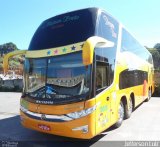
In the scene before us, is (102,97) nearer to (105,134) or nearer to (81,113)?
(81,113)

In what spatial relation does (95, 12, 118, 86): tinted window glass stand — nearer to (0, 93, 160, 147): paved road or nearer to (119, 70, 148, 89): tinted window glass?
(119, 70, 148, 89): tinted window glass

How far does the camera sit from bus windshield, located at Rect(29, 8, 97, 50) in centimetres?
641

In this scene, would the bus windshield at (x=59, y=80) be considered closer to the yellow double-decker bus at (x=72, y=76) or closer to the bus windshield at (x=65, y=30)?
the yellow double-decker bus at (x=72, y=76)

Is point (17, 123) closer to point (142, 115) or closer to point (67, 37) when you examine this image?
point (67, 37)

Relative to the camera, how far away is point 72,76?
6.14 m

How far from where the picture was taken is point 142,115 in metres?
10.5

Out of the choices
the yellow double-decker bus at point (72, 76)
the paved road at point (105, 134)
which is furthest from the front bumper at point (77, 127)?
the paved road at point (105, 134)

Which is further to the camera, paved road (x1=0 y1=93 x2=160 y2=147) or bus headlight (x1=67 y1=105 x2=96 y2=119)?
paved road (x1=0 y1=93 x2=160 y2=147)

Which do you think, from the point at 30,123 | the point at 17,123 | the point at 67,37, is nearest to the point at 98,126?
the point at 30,123

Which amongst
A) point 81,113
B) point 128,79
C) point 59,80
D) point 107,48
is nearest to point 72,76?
point 59,80

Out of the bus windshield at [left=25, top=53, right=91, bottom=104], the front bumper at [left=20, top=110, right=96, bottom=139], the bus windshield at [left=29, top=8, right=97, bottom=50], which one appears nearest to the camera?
the front bumper at [left=20, top=110, right=96, bottom=139]

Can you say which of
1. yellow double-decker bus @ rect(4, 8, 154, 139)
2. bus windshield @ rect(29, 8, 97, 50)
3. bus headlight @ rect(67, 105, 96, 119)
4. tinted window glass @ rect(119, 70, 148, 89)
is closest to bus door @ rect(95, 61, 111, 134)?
yellow double-decker bus @ rect(4, 8, 154, 139)

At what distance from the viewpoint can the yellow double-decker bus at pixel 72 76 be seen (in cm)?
587

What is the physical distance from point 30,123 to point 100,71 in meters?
2.35
